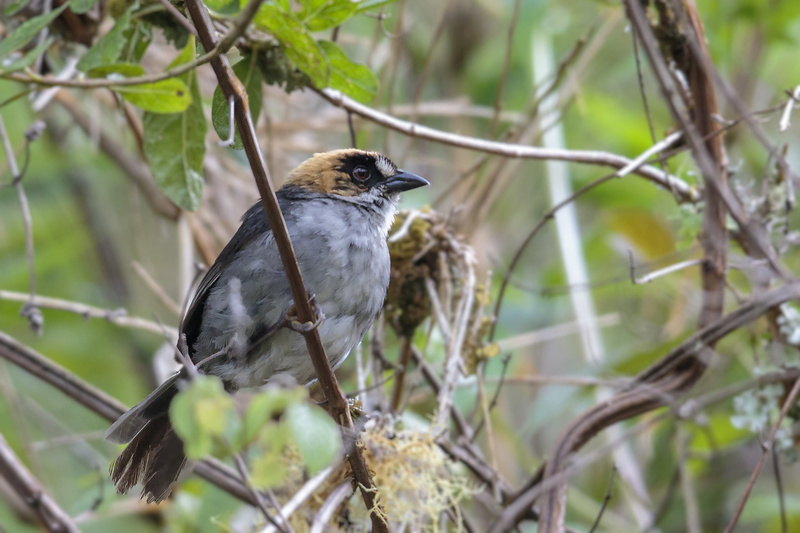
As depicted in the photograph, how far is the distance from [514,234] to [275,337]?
10.3 ft

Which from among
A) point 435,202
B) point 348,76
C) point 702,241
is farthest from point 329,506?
point 435,202

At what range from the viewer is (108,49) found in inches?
101

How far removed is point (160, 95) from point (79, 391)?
53.3 inches

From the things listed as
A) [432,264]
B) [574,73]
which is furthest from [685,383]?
[574,73]

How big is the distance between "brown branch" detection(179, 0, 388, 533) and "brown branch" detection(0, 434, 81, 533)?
141 centimetres

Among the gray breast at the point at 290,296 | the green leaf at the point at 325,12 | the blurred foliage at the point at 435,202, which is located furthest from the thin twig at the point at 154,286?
the green leaf at the point at 325,12

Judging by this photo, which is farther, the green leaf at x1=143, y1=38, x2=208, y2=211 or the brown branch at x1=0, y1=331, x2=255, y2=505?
the brown branch at x1=0, y1=331, x2=255, y2=505

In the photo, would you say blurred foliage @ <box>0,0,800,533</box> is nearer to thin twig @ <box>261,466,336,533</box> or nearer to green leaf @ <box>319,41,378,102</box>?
green leaf @ <box>319,41,378,102</box>

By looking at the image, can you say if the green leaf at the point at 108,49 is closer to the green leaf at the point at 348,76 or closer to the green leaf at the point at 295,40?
the green leaf at the point at 295,40

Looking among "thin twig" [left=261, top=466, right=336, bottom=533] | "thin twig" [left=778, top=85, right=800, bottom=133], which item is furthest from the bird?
"thin twig" [left=778, top=85, right=800, bottom=133]

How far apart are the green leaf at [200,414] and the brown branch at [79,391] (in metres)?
1.80

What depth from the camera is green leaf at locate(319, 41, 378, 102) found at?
2.68 metres

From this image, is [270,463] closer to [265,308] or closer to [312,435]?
[312,435]

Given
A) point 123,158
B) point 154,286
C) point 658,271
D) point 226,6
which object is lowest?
point 154,286
